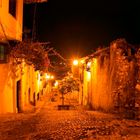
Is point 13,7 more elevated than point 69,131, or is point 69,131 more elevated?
point 13,7

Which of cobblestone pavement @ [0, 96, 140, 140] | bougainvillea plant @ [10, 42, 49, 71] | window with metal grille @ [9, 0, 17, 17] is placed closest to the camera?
cobblestone pavement @ [0, 96, 140, 140]

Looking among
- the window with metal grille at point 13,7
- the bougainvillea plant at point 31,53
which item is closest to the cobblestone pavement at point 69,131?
the bougainvillea plant at point 31,53

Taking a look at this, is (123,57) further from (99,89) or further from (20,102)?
(20,102)

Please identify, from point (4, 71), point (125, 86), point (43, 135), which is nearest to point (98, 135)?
point (43, 135)

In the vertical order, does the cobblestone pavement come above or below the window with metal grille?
below

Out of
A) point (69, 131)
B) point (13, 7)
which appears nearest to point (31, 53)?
point (13, 7)

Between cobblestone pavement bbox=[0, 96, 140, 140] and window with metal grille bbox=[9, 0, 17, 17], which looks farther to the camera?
window with metal grille bbox=[9, 0, 17, 17]

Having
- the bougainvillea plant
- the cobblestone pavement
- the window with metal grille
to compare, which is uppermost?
the window with metal grille

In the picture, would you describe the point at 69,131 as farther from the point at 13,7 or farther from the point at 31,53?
the point at 13,7

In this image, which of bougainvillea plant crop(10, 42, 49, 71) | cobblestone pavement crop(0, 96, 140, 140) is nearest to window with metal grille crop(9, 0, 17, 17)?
bougainvillea plant crop(10, 42, 49, 71)

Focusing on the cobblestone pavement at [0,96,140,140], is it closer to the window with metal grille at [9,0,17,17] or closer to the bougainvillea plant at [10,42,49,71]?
the bougainvillea plant at [10,42,49,71]

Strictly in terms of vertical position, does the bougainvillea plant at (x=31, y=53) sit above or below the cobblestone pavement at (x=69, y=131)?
above

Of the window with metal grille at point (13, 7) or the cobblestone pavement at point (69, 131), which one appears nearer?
the cobblestone pavement at point (69, 131)

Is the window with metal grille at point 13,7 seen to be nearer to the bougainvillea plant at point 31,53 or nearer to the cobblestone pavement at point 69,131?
the bougainvillea plant at point 31,53
